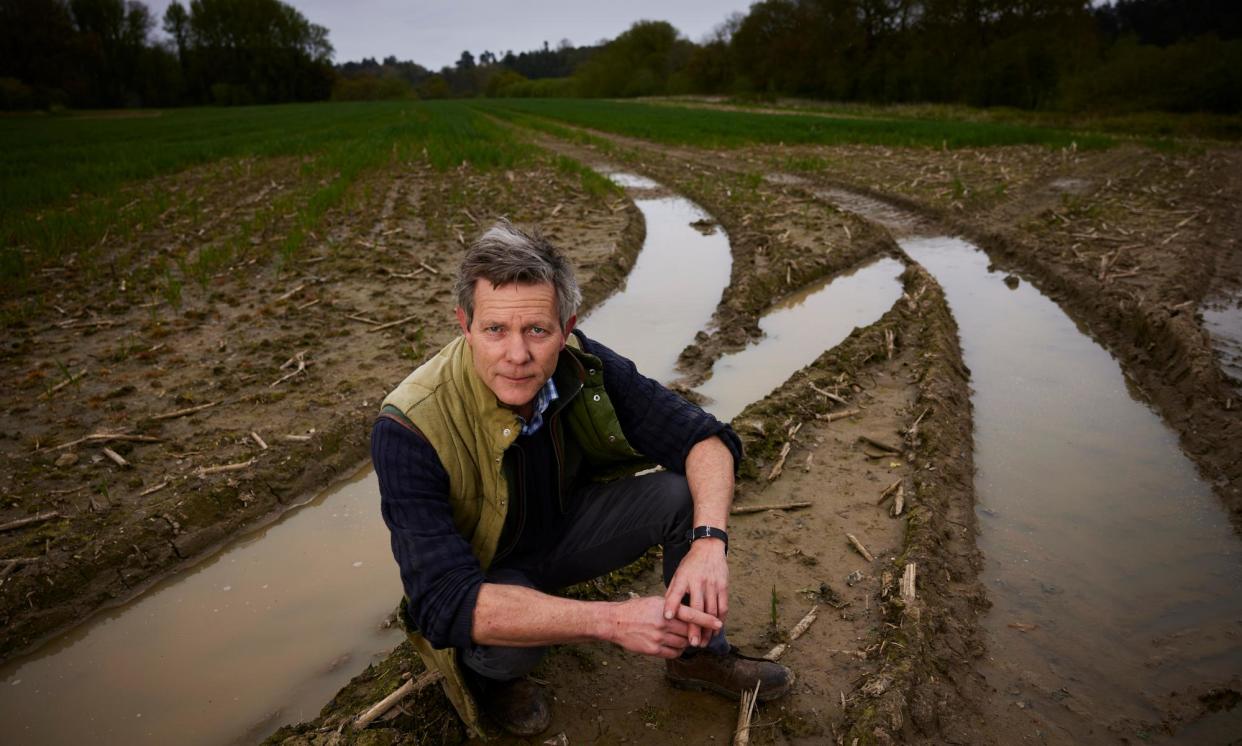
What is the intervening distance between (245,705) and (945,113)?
37.8 m

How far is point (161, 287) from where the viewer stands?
734 centimetres

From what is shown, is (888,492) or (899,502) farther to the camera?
(888,492)

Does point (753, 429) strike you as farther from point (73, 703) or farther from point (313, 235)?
point (313, 235)

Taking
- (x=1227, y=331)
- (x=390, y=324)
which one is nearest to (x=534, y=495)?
(x=390, y=324)

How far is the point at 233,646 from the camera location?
3.18m

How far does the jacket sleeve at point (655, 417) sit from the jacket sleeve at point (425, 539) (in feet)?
2.69

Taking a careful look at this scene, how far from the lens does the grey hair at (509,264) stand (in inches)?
86.4

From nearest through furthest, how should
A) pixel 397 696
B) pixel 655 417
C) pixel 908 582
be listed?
pixel 397 696 → pixel 655 417 → pixel 908 582

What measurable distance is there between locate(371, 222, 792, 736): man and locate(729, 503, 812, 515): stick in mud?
1.22 meters

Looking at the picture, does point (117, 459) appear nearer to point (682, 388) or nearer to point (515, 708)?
point (515, 708)

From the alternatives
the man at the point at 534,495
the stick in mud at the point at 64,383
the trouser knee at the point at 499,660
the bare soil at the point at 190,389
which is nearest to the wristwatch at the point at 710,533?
the man at the point at 534,495

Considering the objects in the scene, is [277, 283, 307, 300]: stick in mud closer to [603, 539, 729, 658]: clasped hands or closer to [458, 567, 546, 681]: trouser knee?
[458, 567, 546, 681]: trouser knee

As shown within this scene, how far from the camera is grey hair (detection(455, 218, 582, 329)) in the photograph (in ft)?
7.20

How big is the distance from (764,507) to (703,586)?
168 cm
